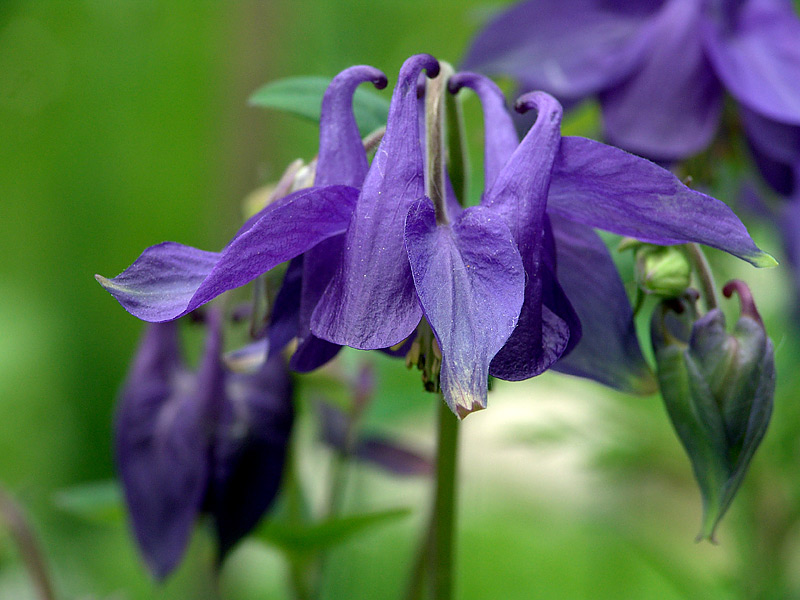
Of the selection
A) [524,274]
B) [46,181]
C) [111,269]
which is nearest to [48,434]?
[111,269]

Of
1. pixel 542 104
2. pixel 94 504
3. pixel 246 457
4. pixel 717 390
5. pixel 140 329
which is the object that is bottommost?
pixel 140 329

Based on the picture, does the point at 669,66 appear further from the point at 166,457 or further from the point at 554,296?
the point at 166,457

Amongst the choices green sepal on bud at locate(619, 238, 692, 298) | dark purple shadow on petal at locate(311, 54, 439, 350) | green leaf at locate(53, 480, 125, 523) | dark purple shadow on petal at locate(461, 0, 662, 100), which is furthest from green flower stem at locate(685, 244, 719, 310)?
green leaf at locate(53, 480, 125, 523)

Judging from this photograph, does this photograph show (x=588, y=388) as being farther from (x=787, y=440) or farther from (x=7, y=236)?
(x=7, y=236)

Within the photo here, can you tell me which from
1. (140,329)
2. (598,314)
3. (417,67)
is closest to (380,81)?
(417,67)

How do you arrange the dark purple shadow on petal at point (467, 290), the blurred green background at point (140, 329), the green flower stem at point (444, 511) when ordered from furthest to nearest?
1. the blurred green background at point (140, 329)
2. the green flower stem at point (444, 511)
3. the dark purple shadow on petal at point (467, 290)

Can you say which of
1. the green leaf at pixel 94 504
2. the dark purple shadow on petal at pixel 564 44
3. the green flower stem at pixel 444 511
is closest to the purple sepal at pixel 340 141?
the green flower stem at pixel 444 511

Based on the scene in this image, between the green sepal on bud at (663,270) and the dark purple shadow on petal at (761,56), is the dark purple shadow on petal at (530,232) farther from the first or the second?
the dark purple shadow on petal at (761,56)
